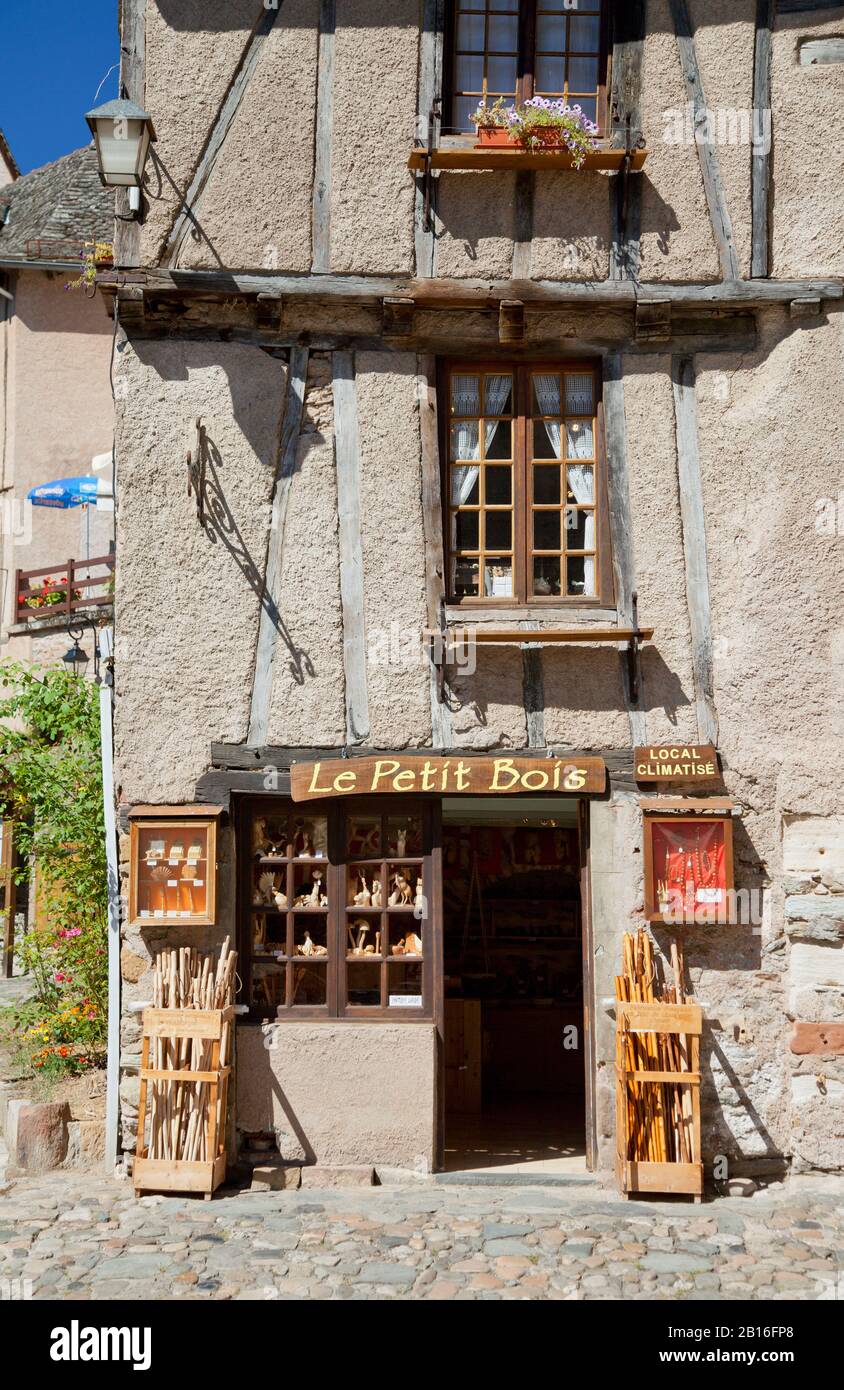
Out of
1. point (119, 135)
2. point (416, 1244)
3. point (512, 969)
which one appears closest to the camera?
point (416, 1244)

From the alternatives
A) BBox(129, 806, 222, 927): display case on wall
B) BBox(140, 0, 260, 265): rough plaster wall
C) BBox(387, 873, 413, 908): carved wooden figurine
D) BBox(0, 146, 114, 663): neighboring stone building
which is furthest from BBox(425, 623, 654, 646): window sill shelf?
BBox(0, 146, 114, 663): neighboring stone building

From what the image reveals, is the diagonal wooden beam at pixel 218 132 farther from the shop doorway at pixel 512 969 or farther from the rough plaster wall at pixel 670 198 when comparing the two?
the shop doorway at pixel 512 969

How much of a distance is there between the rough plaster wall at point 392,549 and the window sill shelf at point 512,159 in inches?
41.0

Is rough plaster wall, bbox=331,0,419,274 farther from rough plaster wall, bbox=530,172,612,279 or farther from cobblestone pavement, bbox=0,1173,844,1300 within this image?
cobblestone pavement, bbox=0,1173,844,1300

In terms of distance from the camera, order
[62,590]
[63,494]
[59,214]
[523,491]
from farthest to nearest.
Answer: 1. [59,214]
2. [62,590]
3. [63,494]
4. [523,491]

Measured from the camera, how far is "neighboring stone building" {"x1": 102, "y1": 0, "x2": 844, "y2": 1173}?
7188 mm

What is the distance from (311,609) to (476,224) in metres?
2.34

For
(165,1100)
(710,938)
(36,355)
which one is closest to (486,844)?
(710,938)

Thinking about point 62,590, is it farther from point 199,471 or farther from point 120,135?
point 120,135

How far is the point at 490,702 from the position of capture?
730cm

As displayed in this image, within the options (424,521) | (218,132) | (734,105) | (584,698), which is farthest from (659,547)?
(218,132)

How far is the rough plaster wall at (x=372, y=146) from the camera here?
7.34 metres

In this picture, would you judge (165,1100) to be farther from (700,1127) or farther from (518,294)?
(518,294)

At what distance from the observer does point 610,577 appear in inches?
293
